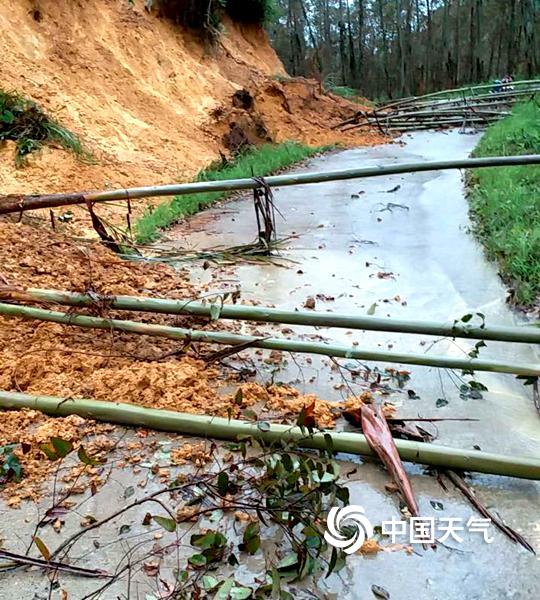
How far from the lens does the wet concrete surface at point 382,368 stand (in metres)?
1.68

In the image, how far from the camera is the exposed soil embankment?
21.4ft

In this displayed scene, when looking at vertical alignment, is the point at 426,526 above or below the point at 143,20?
below

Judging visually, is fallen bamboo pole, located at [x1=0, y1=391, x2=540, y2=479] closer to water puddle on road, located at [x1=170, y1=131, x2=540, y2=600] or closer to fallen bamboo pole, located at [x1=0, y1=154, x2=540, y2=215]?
water puddle on road, located at [x1=170, y1=131, x2=540, y2=600]

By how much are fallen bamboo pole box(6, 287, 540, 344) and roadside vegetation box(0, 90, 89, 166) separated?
3.73 metres

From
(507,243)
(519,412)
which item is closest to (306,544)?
(519,412)

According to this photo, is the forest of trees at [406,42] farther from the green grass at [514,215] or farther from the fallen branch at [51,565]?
the fallen branch at [51,565]

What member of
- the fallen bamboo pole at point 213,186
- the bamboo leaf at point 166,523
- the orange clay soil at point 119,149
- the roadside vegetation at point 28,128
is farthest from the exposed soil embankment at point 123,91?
the bamboo leaf at point 166,523

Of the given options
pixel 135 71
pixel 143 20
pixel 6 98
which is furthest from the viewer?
pixel 143 20

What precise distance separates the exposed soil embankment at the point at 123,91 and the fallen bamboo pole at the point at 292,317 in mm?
3257

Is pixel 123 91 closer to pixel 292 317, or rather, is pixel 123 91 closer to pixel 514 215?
pixel 514 215

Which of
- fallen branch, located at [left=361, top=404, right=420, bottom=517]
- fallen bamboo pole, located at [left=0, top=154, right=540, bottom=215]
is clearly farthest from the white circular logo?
fallen bamboo pole, located at [left=0, top=154, right=540, bottom=215]

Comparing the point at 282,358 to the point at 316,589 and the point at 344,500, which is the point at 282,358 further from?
the point at 316,589

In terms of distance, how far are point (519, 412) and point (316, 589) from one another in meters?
1.28

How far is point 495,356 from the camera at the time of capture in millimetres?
2936
